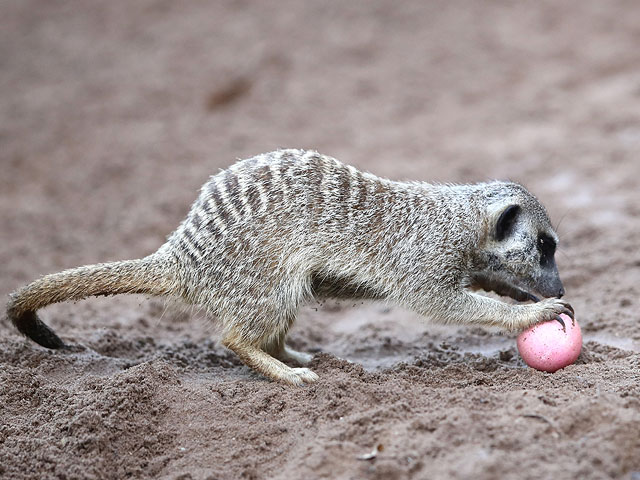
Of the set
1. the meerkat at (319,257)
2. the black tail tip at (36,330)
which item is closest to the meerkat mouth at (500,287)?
the meerkat at (319,257)

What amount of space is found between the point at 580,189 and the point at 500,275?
3.24 metres

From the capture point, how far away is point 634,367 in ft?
13.1

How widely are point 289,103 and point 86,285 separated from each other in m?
6.32

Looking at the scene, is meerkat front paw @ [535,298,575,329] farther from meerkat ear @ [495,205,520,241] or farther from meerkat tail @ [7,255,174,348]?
meerkat tail @ [7,255,174,348]

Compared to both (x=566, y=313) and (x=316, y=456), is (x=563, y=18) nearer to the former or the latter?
(x=566, y=313)

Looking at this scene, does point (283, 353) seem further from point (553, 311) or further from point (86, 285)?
point (553, 311)

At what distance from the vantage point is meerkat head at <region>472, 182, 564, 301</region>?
4.49 metres

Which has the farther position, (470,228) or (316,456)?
(470,228)

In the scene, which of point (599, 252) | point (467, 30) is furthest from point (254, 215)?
point (467, 30)

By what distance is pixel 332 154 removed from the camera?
9.04 meters

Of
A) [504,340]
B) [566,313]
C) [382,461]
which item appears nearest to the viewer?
[382,461]

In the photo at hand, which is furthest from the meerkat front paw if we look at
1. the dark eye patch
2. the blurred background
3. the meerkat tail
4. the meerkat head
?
the blurred background

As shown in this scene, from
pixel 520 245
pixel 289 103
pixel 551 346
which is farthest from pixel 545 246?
pixel 289 103

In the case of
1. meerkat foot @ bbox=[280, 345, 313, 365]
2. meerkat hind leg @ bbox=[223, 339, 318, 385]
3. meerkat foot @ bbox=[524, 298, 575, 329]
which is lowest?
meerkat foot @ bbox=[280, 345, 313, 365]
